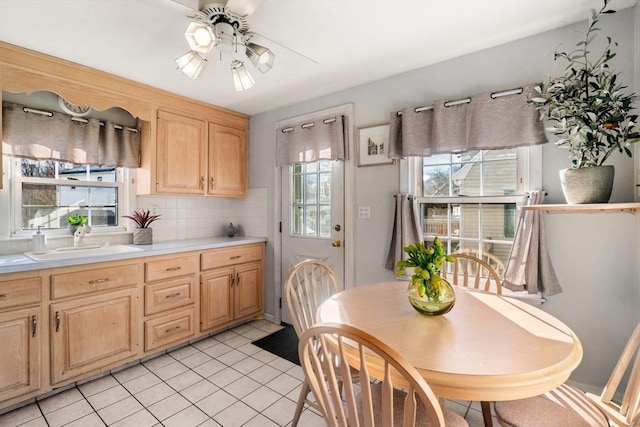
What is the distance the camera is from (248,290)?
3.32 meters

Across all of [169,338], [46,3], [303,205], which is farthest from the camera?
[303,205]

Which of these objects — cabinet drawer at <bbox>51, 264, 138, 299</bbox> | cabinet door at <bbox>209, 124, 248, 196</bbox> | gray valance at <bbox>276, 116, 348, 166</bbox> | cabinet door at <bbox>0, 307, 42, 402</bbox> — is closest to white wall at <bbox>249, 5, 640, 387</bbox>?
gray valance at <bbox>276, 116, 348, 166</bbox>

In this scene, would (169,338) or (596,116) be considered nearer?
(596,116)

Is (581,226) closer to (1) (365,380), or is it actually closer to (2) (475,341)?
(2) (475,341)

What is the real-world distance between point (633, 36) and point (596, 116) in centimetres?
65

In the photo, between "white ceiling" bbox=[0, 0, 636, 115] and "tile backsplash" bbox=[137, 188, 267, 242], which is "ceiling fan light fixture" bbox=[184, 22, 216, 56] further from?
"tile backsplash" bbox=[137, 188, 267, 242]

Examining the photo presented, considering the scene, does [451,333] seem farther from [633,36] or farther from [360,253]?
[633,36]

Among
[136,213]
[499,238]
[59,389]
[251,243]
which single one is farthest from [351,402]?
[136,213]

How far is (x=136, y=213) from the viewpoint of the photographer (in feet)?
9.85

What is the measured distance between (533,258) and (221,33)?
7.39ft

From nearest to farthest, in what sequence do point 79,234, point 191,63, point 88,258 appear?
point 191,63 → point 88,258 → point 79,234

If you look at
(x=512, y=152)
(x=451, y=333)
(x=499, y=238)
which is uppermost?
(x=512, y=152)

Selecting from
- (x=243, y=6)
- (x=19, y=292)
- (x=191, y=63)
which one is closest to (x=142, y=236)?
(x=19, y=292)

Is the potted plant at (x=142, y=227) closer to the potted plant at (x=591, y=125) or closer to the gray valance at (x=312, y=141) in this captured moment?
the gray valance at (x=312, y=141)
